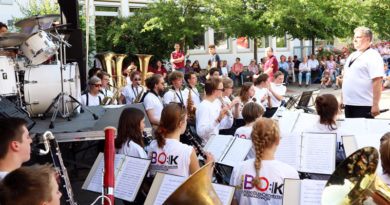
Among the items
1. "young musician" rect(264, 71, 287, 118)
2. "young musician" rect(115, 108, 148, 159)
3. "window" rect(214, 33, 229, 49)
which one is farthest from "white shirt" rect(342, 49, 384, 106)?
"window" rect(214, 33, 229, 49)

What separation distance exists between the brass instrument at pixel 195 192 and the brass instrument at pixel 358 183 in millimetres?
646

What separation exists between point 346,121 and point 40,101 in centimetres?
433

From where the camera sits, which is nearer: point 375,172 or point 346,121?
point 375,172

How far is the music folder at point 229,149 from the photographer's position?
→ 4.04 meters

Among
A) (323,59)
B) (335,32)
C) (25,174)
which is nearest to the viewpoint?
(25,174)

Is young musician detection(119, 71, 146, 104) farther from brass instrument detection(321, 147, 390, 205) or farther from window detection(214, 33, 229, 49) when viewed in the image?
window detection(214, 33, 229, 49)

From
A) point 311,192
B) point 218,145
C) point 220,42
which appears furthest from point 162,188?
point 220,42

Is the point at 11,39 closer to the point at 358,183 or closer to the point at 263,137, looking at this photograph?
the point at 263,137

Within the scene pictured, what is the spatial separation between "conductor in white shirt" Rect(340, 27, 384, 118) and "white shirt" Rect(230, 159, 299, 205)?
2.78 m

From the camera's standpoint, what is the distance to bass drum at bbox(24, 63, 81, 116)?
6.31 m

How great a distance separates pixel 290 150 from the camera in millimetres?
3963

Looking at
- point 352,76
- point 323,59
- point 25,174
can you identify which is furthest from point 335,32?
point 25,174

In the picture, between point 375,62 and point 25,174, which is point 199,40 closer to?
point 375,62

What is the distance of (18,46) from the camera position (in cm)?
698
